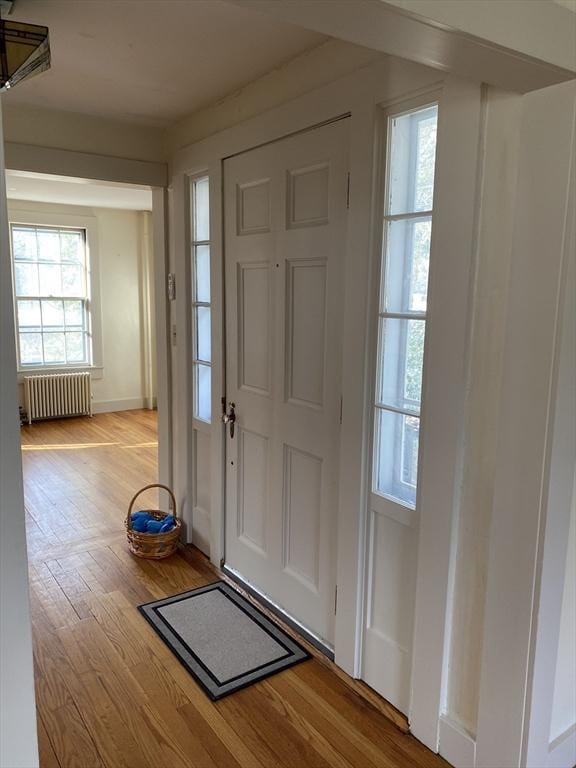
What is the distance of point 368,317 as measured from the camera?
201 centimetres

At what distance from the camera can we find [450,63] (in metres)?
1.28

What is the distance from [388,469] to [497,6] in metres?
1.39

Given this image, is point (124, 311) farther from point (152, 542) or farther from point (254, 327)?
point (254, 327)

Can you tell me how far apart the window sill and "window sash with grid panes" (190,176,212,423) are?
3.97 m

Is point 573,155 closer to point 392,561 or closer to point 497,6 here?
point 497,6

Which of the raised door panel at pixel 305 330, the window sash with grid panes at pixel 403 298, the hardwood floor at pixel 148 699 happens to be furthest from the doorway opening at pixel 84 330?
the window sash with grid panes at pixel 403 298

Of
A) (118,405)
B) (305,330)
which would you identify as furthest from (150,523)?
(118,405)

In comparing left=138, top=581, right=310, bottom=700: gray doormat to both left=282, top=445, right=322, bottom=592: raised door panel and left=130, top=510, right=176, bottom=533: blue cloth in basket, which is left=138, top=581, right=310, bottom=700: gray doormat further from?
left=130, top=510, right=176, bottom=533: blue cloth in basket

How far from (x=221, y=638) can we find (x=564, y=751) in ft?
4.40

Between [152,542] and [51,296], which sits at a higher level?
[51,296]

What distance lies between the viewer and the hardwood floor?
6.15 feet

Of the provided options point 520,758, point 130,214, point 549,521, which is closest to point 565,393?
point 549,521

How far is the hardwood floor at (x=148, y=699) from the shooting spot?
188cm

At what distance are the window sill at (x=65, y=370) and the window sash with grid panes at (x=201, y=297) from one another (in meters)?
3.97
